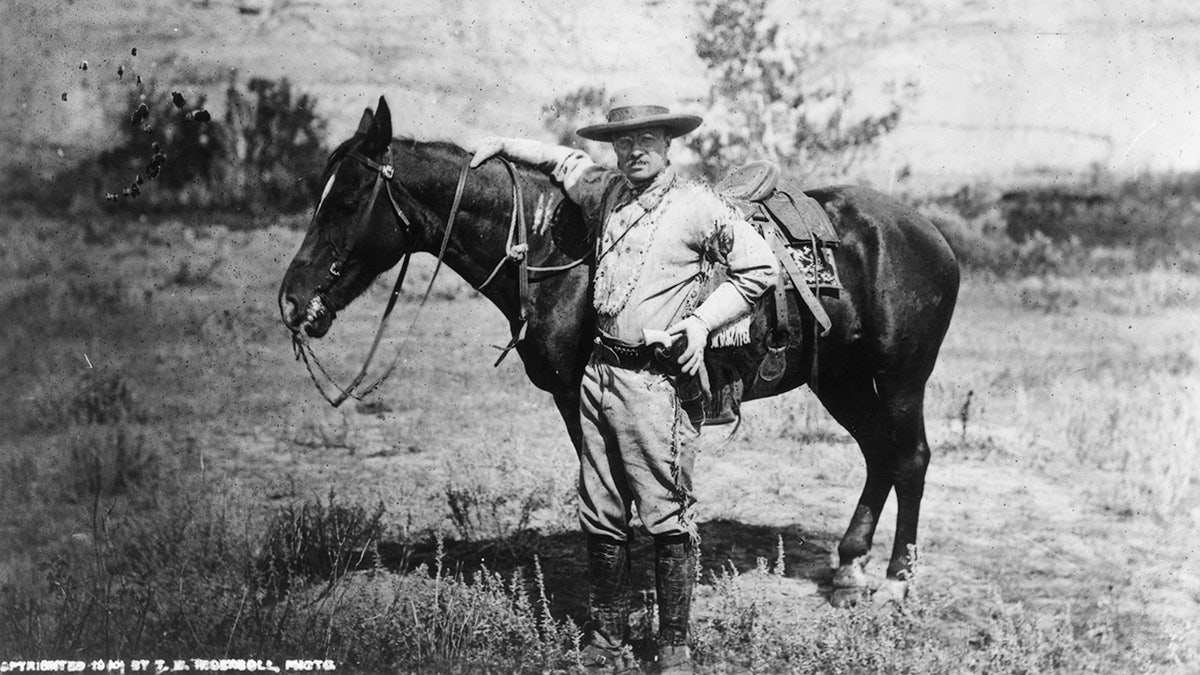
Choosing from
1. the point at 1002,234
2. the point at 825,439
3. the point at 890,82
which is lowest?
the point at 825,439

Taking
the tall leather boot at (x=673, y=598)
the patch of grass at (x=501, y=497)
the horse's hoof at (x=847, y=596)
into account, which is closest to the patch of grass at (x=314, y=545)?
the patch of grass at (x=501, y=497)

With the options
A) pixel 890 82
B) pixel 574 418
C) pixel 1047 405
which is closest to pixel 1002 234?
pixel 1047 405

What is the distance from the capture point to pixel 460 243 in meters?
4.28

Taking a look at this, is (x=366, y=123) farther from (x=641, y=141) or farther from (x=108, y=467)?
(x=108, y=467)

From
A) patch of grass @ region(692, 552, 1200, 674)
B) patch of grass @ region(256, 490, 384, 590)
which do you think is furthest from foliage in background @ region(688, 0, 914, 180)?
patch of grass @ region(256, 490, 384, 590)

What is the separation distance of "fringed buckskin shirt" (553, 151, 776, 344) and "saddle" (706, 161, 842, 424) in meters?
0.68

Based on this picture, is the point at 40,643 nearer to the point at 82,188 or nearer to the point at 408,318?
the point at 82,188

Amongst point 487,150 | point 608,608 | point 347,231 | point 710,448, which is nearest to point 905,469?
point 608,608

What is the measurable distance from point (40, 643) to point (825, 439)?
Answer: 5383 mm

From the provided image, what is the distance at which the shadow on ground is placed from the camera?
197 inches

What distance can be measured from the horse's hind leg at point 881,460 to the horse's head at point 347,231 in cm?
249

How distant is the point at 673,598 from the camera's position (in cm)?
376

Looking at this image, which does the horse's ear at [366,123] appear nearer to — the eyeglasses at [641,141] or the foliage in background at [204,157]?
the eyeglasses at [641,141]

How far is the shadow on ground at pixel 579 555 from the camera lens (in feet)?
16.4
